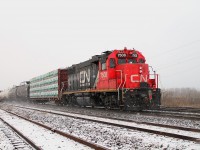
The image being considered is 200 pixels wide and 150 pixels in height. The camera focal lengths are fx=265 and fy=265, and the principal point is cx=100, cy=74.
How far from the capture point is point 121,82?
44.7 ft

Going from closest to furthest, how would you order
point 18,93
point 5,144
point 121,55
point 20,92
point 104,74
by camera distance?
point 5,144
point 121,55
point 104,74
point 20,92
point 18,93

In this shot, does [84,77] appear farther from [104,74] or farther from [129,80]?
[129,80]

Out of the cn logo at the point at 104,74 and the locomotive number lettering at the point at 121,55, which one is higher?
the locomotive number lettering at the point at 121,55

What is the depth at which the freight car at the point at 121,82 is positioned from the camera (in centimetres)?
1334

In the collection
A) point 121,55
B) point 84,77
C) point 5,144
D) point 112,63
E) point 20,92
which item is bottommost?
point 5,144

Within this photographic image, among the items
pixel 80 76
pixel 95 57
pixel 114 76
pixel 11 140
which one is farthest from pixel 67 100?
pixel 11 140

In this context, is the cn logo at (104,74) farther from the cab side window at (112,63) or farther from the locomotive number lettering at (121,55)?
the locomotive number lettering at (121,55)

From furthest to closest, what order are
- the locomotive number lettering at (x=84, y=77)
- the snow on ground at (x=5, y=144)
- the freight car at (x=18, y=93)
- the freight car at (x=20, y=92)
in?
the freight car at (x=18, y=93) → the freight car at (x=20, y=92) → the locomotive number lettering at (x=84, y=77) → the snow on ground at (x=5, y=144)

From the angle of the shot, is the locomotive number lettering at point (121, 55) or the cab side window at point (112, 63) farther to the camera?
the locomotive number lettering at point (121, 55)

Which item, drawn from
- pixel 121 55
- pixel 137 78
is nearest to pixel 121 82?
pixel 137 78

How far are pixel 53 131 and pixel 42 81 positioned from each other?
936 inches

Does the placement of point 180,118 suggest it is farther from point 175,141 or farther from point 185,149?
point 185,149

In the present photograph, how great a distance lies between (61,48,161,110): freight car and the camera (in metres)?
13.3

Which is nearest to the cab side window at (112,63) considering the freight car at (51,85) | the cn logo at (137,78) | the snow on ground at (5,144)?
the cn logo at (137,78)
